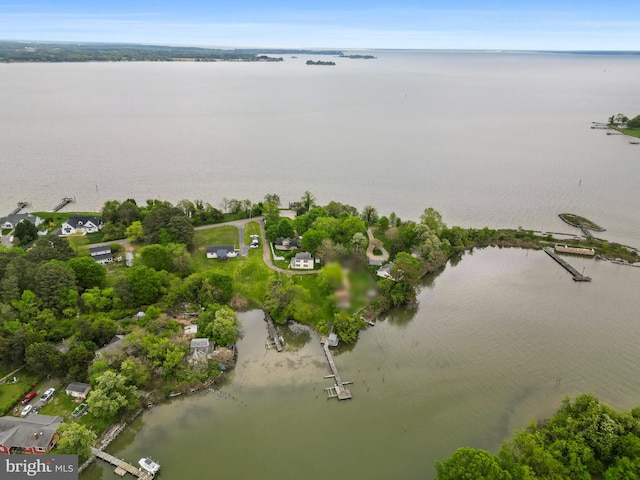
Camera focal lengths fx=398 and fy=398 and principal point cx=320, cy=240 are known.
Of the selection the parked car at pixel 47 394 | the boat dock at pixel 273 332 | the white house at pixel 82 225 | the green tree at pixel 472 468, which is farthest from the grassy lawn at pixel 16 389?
the green tree at pixel 472 468

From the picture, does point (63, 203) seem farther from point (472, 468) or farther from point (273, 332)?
point (472, 468)

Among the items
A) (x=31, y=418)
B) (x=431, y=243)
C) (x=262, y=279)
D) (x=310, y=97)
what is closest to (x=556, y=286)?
(x=431, y=243)

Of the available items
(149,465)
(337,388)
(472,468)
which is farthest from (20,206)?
(472,468)

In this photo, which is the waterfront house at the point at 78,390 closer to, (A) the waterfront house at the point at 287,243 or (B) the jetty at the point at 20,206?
(A) the waterfront house at the point at 287,243

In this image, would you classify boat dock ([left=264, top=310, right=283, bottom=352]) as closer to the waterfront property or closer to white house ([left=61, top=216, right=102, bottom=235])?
white house ([left=61, top=216, right=102, bottom=235])

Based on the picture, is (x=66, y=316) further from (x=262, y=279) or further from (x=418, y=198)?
(x=418, y=198)
